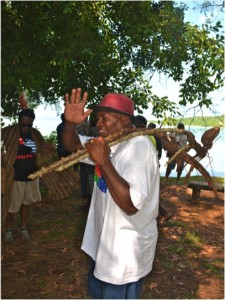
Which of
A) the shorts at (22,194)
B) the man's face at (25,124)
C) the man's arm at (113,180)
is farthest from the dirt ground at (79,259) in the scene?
the man's arm at (113,180)

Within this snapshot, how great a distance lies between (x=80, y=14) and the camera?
6961 mm

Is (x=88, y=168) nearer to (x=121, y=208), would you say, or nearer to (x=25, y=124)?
(x=25, y=124)

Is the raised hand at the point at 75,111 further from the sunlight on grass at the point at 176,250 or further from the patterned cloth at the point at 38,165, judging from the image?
the sunlight on grass at the point at 176,250

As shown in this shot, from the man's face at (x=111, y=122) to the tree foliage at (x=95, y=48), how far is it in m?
2.97

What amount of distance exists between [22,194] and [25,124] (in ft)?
3.70

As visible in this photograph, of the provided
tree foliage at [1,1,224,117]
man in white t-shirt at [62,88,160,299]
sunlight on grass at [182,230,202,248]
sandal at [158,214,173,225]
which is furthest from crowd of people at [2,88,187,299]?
sandal at [158,214,173,225]

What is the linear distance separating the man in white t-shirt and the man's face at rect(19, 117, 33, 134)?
3478 millimetres

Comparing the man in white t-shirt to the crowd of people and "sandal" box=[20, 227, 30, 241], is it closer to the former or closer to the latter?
the crowd of people

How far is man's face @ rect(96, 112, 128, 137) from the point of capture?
2.44 m

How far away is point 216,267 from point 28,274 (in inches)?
108

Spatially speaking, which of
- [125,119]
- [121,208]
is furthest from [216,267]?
[121,208]

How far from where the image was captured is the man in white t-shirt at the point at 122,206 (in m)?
2.01

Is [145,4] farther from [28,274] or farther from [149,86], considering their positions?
[28,274]

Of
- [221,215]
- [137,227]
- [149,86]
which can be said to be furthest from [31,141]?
[221,215]
